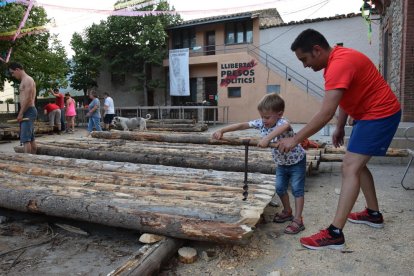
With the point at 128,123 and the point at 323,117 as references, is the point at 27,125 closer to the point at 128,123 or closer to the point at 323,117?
the point at 323,117

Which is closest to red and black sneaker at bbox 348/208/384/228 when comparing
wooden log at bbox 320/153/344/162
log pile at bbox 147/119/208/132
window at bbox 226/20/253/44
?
wooden log at bbox 320/153/344/162

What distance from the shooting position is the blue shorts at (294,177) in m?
3.39

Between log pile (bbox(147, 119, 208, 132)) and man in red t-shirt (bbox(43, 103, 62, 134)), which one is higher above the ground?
man in red t-shirt (bbox(43, 103, 62, 134))

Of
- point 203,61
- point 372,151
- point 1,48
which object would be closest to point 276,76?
point 203,61

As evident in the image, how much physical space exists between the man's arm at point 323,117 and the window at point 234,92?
1858 cm

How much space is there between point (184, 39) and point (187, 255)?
2290cm

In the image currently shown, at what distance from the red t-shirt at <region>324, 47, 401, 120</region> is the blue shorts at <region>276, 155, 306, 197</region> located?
0.69 metres

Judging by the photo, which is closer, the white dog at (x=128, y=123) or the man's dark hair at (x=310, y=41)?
the man's dark hair at (x=310, y=41)

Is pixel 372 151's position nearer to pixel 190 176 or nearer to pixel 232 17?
pixel 190 176

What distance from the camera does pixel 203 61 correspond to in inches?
872

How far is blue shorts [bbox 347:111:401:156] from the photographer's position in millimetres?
2920

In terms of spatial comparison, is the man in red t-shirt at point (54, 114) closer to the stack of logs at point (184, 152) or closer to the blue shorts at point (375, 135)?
the stack of logs at point (184, 152)

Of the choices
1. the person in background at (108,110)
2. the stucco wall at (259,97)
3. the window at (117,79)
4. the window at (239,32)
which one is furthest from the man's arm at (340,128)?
the window at (117,79)

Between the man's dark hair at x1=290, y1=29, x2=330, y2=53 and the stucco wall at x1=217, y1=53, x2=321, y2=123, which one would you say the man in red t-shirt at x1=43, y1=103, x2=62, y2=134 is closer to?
the stucco wall at x1=217, y1=53, x2=321, y2=123
